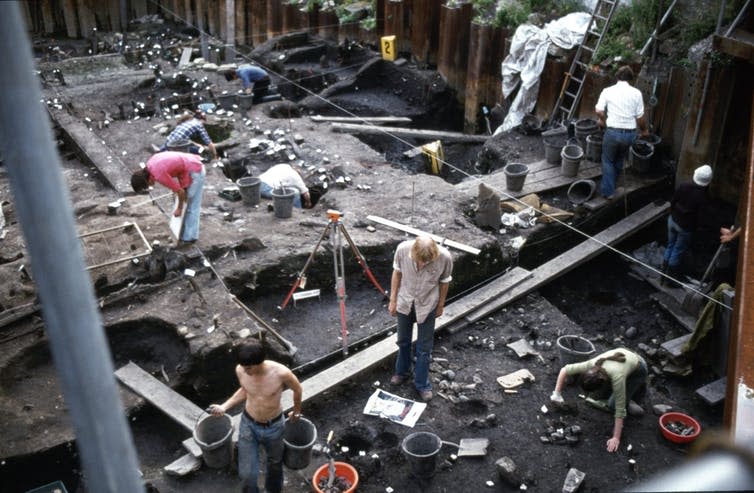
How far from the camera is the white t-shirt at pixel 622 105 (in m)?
9.54

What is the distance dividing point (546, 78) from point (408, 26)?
535cm

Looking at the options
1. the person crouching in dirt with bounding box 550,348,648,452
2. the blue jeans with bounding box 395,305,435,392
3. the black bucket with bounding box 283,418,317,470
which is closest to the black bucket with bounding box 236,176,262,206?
the blue jeans with bounding box 395,305,435,392

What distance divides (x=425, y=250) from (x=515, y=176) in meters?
4.65

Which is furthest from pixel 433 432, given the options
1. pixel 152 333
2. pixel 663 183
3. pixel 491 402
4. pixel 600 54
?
pixel 600 54

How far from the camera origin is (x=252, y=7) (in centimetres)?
2102

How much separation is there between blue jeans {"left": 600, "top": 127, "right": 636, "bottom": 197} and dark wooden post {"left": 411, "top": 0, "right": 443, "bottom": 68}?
738 cm

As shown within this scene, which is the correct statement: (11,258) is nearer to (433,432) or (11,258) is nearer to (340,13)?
(433,432)

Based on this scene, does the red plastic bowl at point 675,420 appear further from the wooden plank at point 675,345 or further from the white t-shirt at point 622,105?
the white t-shirt at point 622,105

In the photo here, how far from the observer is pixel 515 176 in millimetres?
10359

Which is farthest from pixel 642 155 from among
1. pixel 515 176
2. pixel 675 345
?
pixel 675 345

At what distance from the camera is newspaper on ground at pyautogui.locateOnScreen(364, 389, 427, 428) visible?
6804 mm

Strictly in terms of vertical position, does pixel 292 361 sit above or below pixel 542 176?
below

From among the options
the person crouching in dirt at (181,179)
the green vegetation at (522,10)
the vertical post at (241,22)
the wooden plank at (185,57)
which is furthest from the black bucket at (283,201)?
the vertical post at (241,22)

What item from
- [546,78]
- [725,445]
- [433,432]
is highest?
[725,445]
